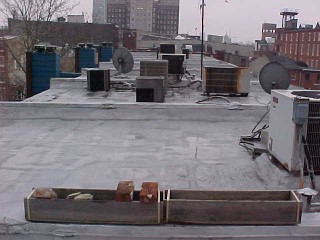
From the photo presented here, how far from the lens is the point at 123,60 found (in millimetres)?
19438

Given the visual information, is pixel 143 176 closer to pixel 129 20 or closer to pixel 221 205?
pixel 221 205

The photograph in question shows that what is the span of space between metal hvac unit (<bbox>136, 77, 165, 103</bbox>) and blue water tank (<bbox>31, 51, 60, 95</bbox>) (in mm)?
10474

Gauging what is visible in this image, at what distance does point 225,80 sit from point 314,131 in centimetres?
830

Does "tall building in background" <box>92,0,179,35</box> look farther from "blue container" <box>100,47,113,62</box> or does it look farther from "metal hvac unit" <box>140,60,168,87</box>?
"metal hvac unit" <box>140,60,168,87</box>

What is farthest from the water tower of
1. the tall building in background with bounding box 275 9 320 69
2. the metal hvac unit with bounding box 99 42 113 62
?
the metal hvac unit with bounding box 99 42 113 62

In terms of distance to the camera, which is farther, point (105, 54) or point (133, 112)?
point (105, 54)

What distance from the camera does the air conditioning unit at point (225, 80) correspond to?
1316 cm

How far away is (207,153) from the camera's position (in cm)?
700

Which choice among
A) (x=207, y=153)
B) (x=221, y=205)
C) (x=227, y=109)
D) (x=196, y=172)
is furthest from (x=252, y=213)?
(x=227, y=109)

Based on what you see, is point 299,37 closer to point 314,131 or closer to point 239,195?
point 314,131

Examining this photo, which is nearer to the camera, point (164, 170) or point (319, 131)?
point (319, 131)

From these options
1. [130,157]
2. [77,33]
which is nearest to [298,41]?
[77,33]

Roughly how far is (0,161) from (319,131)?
4424 mm

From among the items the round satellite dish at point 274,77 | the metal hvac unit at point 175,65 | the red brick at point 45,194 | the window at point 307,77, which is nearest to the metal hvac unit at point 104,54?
the metal hvac unit at point 175,65
